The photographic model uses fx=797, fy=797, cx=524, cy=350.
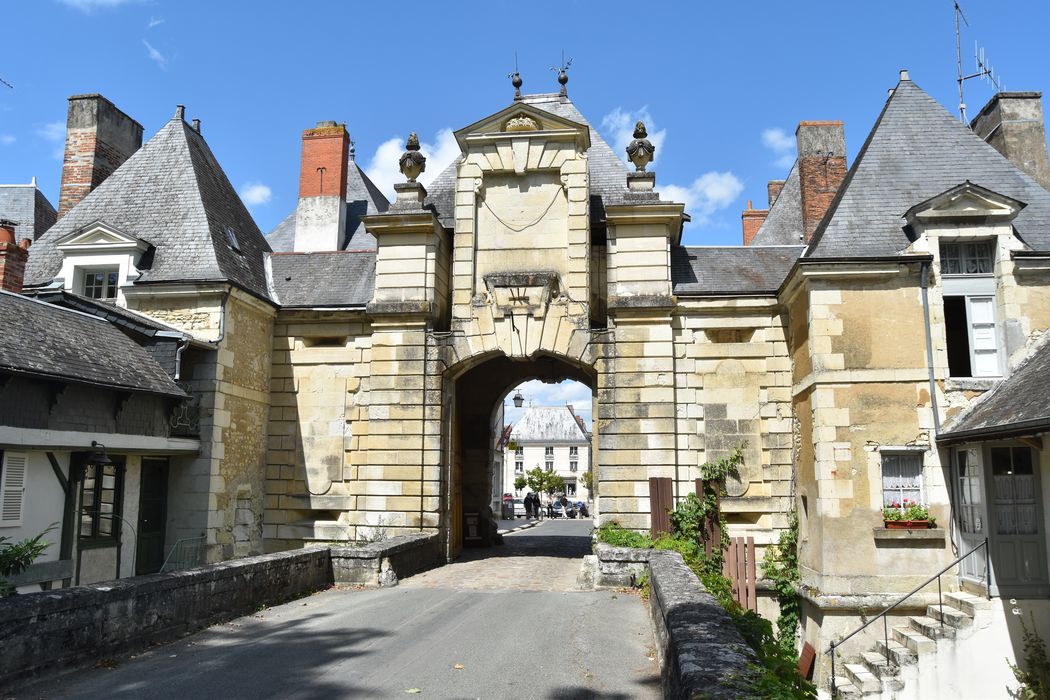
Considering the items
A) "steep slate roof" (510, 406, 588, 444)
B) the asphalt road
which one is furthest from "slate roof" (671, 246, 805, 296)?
"steep slate roof" (510, 406, 588, 444)

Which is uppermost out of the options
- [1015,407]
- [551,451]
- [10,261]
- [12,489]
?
[10,261]

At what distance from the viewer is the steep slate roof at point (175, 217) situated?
1408 centimetres

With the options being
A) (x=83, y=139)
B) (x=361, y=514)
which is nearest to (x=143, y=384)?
(x=361, y=514)

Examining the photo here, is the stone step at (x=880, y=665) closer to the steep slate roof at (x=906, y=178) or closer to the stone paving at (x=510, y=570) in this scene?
the stone paving at (x=510, y=570)

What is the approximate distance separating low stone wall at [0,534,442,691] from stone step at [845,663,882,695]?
661 cm

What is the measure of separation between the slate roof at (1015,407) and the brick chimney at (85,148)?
657 inches

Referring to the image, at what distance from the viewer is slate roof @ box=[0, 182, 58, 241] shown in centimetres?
1848

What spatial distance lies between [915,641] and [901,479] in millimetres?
2303

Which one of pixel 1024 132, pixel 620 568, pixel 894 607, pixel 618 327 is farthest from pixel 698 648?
pixel 1024 132

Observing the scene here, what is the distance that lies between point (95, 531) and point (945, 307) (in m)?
13.7

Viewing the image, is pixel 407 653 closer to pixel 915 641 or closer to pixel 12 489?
pixel 12 489

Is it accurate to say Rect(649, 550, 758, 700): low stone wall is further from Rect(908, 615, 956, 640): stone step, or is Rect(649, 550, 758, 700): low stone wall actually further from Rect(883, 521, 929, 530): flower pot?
Rect(883, 521, 929, 530): flower pot

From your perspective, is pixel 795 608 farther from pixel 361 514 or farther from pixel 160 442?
pixel 160 442

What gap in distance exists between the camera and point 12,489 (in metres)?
9.49
